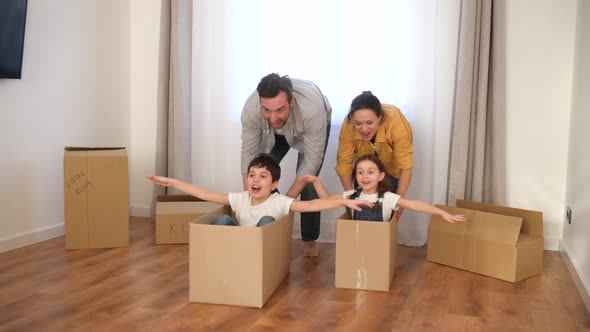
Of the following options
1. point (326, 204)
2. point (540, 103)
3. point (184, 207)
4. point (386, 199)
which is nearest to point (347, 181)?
point (386, 199)

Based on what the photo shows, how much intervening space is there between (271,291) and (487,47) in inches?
77.5

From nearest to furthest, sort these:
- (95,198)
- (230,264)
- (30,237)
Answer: (230,264) → (95,198) → (30,237)

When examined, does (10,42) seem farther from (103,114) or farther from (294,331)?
(294,331)

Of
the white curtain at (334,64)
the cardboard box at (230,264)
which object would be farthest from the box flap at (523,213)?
the cardboard box at (230,264)

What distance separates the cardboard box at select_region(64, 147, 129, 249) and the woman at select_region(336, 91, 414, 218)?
49.0 inches

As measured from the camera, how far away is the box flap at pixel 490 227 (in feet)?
9.72

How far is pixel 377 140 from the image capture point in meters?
3.22

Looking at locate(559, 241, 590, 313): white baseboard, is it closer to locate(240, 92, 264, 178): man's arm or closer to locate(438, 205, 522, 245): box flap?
locate(438, 205, 522, 245): box flap

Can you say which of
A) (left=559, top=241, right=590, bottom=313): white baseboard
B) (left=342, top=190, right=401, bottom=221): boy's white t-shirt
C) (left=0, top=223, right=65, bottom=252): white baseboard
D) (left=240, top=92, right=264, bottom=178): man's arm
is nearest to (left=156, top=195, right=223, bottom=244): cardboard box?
(left=240, top=92, right=264, bottom=178): man's arm

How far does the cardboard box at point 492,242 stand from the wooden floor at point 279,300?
0.21 ft

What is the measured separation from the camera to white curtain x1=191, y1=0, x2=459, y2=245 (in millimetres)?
3705

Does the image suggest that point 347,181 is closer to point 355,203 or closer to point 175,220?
point 355,203

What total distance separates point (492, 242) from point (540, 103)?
109cm

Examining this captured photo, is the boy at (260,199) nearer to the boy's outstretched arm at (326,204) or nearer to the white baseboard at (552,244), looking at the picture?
the boy's outstretched arm at (326,204)
